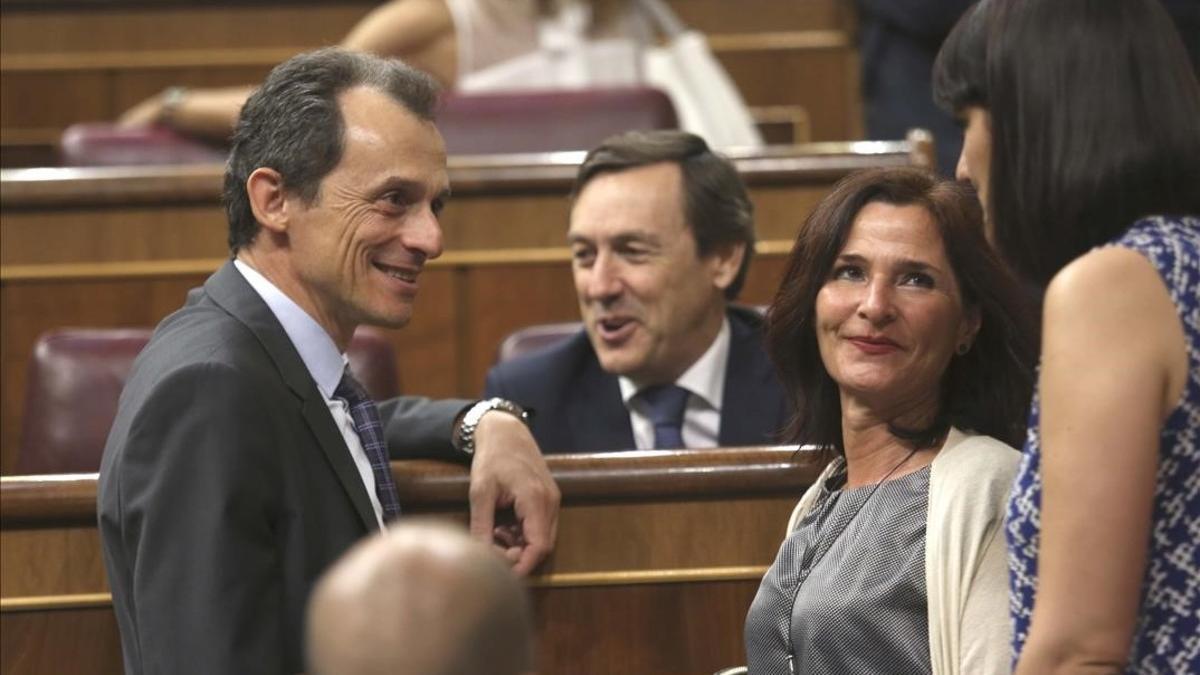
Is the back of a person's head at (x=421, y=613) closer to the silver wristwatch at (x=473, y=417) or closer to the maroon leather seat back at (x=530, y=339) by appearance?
the silver wristwatch at (x=473, y=417)

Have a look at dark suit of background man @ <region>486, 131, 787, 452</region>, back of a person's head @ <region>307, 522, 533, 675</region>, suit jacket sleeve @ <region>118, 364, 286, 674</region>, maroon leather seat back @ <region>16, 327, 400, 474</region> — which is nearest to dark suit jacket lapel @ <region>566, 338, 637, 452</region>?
dark suit of background man @ <region>486, 131, 787, 452</region>

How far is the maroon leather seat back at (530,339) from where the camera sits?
268 centimetres

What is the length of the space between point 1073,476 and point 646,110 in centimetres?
225

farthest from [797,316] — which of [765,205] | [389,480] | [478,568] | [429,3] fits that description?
[429,3]

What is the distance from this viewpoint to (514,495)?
1.78 metres

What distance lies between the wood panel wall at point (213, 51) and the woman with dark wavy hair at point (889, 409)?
2.74 metres

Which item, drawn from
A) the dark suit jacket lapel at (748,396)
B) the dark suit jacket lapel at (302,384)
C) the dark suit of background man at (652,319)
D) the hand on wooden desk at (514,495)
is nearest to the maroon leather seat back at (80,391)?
the dark suit of background man at (652,319)

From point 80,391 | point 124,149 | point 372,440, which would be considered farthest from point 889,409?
point 124,149

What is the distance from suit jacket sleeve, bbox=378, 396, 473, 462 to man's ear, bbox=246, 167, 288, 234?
0.25 metres

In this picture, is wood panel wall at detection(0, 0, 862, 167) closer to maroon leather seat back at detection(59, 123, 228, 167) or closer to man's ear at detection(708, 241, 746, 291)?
maroon leather seat back at detection(59, 123, 228, 167)

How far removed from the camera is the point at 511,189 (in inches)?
120

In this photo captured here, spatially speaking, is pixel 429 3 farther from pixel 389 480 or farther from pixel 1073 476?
pixel 1073 476

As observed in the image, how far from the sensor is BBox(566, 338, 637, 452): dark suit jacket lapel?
2535 millimetres

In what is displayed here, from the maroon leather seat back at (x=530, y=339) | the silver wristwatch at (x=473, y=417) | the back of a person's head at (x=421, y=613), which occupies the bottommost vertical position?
the maroon leather seat back at (x=530, y=339)
